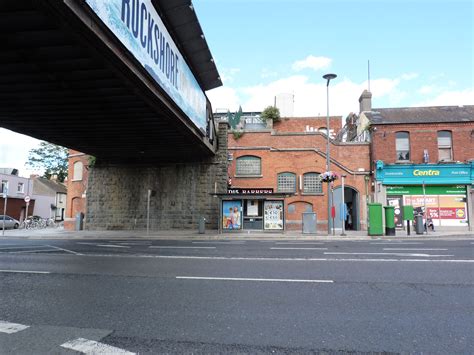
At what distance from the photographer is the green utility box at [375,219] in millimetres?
21219

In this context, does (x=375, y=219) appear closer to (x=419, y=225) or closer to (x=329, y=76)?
(x=419, y=225)

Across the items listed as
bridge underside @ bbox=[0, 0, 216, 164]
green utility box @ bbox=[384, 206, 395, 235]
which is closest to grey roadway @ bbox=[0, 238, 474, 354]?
bridge underside @ bbox=[0, 0, 216, 164]

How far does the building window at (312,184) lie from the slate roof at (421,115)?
19.3 feet

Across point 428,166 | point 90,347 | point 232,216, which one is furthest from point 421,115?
point 90,347

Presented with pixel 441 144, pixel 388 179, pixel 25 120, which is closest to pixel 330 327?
pixel 25 120

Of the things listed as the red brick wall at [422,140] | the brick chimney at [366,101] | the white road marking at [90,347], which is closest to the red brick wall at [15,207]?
the brick chimney at [366,101]

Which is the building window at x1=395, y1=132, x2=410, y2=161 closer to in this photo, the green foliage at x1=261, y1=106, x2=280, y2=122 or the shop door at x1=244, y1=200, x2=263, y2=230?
the shop door at x1=244, y1=200, x2=263, y2=230

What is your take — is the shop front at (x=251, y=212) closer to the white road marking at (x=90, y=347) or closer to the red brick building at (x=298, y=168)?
the red brick building at (x=298, y=168)

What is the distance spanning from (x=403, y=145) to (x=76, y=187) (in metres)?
25.8

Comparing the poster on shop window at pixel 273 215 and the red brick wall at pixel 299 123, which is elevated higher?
the red brick wall at pixel 299 123

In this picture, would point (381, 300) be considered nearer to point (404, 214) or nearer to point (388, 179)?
point (404, 214)

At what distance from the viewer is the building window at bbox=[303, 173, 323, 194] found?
26.9 metres

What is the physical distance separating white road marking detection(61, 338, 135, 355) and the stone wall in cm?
2184

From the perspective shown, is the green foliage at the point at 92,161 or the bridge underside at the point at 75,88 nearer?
the bridge underside at the point at 75,88
